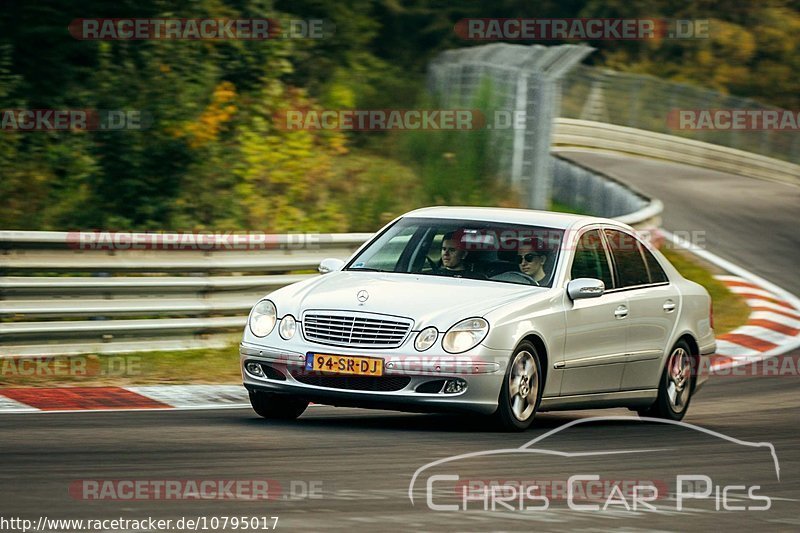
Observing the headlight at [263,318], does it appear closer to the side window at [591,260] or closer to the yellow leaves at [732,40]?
the side window at [591,260]

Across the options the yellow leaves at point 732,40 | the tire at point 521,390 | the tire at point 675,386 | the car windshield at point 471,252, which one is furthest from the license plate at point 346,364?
the yellow leaves at point 732,40

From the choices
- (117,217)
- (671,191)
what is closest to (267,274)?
(117,217)

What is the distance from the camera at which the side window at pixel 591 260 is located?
34.4ft

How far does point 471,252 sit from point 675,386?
206 centimetres

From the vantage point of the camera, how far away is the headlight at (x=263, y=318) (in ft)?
31.9

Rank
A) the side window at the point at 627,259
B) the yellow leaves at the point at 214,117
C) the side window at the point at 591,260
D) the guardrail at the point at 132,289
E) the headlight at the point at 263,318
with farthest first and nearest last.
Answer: the yellow leaves at the point at 214,117
the guardrail at the point at 132,289
the side window at the point at 627,259
the side window at the point at 591,260
the headlight at the point at 263,318

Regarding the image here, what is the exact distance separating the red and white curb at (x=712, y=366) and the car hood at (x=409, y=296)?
1.33 m

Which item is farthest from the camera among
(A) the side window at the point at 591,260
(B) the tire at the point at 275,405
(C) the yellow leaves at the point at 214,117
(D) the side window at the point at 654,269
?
(C) the yellow leaves at the point at 214,117

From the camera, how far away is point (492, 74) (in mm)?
27438

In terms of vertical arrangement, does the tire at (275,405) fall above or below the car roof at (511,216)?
below

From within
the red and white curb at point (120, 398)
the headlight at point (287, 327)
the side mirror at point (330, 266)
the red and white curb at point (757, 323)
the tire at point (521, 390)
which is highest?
the side mirror at point (330, 266)

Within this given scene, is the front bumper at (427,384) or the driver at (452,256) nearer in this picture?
the front bumper at (427,384)

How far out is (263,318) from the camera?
9.80 metres

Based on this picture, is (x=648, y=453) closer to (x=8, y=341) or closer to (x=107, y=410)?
(x=107, y=410)
